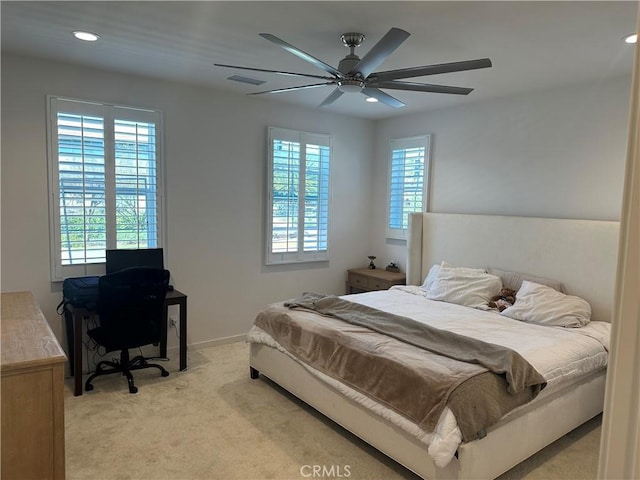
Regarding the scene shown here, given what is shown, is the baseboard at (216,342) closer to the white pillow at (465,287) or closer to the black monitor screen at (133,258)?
the black monitor screen at (133,258)

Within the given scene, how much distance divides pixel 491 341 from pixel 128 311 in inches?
107

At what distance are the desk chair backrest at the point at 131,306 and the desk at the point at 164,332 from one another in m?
0.17

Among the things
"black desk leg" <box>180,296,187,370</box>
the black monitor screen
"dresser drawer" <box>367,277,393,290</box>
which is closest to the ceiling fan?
the black monitor screen

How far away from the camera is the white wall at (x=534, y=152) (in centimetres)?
364

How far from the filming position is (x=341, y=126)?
542 centimetres

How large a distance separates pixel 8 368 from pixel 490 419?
7.25ft

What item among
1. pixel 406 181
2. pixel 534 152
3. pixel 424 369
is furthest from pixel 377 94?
pixel 406 181

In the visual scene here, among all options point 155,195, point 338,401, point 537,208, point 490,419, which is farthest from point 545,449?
point 155,195

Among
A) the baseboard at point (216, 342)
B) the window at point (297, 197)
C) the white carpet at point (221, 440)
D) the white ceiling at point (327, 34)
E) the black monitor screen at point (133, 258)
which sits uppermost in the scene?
the white ceiling at point (327, 34)

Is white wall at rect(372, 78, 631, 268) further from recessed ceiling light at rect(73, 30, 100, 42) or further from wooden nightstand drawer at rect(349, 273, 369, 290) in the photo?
recessed ceiling light at rect(73, 30, 100, 42)

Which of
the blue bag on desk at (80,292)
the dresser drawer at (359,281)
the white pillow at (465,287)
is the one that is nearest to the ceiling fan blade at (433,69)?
the white pillow at (465,287)

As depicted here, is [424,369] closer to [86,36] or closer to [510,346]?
[510,346]

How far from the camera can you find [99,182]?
12.5 feet

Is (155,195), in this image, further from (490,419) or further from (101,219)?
(490,419)
